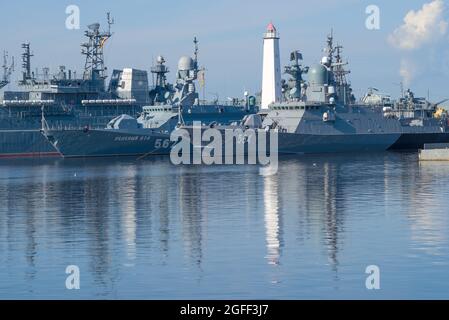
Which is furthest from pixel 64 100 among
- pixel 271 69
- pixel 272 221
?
pixel 272 221

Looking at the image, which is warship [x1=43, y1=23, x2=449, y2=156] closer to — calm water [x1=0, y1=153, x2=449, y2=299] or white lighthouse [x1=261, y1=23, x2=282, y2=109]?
white lighthouse [x1=261, y1=23, x2=282, y2=109]

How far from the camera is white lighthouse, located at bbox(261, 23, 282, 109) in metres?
98.7

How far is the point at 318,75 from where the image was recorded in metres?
85.5

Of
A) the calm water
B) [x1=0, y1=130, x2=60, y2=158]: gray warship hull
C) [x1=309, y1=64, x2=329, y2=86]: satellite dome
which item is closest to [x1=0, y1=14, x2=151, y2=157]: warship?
[x1=0, y1=130, x2=60, y2=158]: gray warship hull

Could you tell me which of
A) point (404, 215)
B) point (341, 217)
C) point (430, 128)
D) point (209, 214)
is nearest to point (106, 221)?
point (209, 214)

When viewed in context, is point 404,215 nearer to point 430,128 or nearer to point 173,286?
point 173,286

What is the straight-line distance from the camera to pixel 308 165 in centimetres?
6606

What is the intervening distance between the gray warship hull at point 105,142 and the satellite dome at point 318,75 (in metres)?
15.1

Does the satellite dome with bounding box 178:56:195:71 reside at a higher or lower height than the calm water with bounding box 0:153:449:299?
higher

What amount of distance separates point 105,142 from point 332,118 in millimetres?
21259

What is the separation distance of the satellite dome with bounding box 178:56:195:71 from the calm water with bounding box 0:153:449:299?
4664 cm

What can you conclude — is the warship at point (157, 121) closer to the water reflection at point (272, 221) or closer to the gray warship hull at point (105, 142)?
the gray warship hull at point (105, 142)

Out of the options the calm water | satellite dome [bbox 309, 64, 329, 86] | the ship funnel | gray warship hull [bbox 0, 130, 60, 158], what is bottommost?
the calm water
